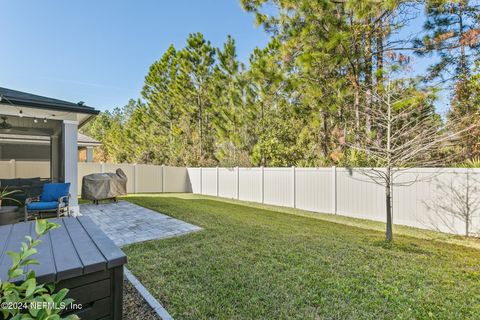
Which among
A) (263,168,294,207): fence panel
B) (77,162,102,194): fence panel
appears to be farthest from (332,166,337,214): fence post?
(77,162,102,194): fence panel

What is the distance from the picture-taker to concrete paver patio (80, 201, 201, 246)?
499cm

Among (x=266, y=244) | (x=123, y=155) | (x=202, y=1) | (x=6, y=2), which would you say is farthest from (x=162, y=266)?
(x=123, y=155)

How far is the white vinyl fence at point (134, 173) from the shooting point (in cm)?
1191

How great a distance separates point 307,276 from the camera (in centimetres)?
314

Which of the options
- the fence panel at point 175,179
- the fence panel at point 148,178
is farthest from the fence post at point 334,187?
the fence panel at point 148,178

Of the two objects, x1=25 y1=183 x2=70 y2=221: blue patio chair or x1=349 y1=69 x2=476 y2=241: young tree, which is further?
x1=25 y1=183 x2=70 y2=221: blue patio chair

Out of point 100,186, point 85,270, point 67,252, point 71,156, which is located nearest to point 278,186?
point 100,186

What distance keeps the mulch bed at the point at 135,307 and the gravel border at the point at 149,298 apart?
0.03 metres

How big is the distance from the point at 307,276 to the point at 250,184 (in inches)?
317

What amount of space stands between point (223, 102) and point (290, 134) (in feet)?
20.4

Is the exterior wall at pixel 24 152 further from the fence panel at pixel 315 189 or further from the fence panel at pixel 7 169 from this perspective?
the fence panel at pixel 315 189

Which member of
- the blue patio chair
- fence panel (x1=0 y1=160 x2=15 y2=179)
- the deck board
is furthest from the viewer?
fence panel (x1=0 y1=160 x2=15 y2=179)

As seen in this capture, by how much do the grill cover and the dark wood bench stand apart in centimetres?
743

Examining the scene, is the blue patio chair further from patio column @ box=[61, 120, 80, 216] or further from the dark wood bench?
the dark wood bench
